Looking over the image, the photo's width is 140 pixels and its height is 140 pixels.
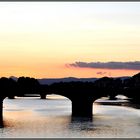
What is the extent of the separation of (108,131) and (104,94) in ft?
51.4

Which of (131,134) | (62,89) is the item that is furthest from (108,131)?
(62,89)

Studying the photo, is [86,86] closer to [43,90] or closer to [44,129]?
[43,90]

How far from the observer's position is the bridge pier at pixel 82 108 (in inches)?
1608

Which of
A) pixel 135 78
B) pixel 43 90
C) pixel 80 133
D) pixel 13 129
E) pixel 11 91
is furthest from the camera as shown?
pixel 135 78

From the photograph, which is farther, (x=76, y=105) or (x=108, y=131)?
(x=76, y=105)

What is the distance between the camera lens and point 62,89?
4322 cm

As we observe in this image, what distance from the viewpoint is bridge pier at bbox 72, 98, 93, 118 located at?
40.8m

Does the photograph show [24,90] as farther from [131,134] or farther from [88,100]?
[131,134]

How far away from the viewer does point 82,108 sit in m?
41.5

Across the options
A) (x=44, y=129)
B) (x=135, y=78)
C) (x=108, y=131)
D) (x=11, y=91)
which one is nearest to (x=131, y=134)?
(x=108, y=131)

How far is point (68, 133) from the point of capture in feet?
85.7

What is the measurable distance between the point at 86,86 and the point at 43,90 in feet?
14.2

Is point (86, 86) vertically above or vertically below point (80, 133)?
above

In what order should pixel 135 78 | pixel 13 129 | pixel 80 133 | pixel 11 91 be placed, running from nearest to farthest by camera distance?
1. pixel 80 133
2. pixel 13 129
3. pixel 11 91
4. pixel 135 78
